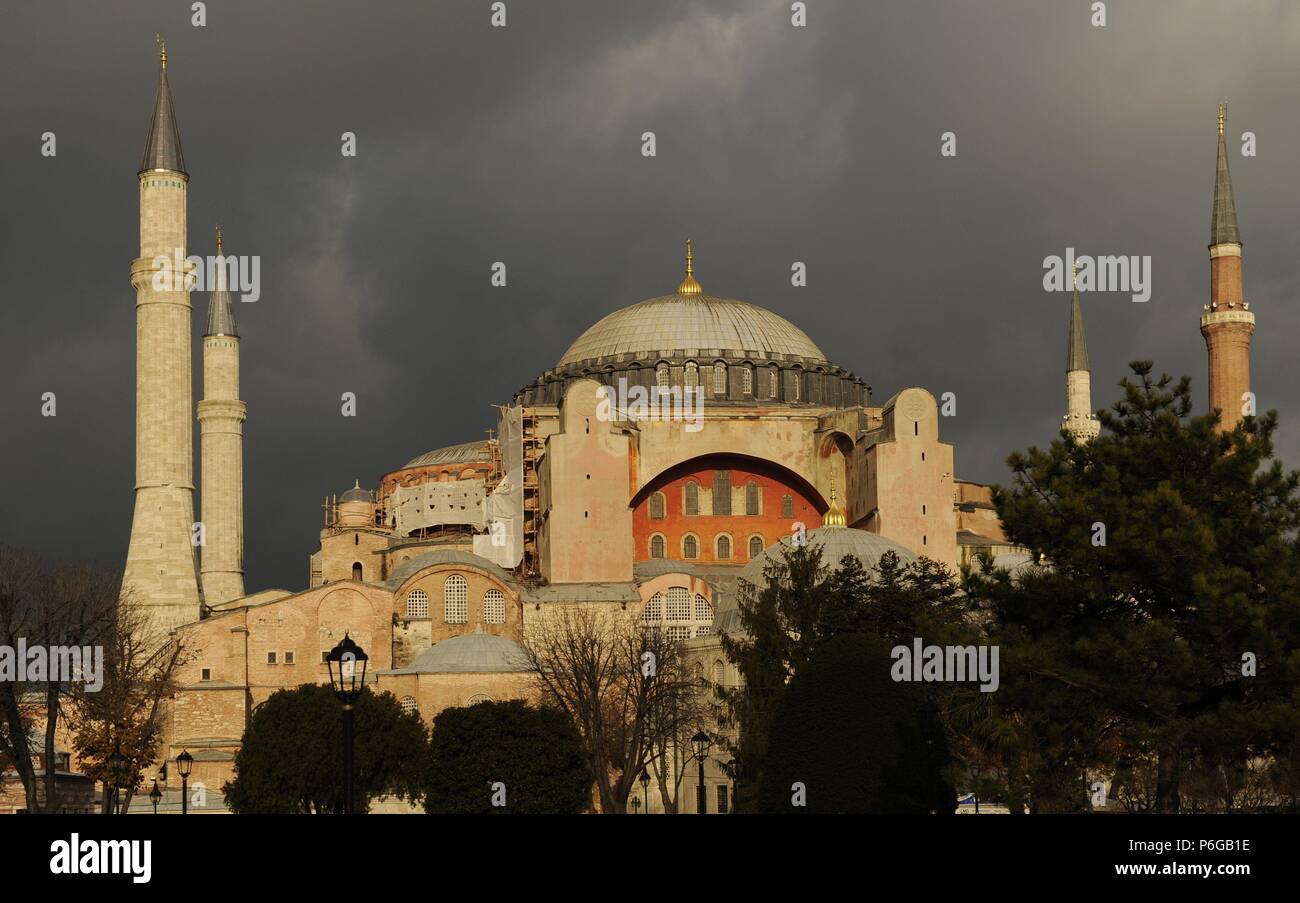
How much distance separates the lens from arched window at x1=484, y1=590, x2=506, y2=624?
53.8 metres

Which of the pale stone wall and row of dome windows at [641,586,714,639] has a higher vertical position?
the pale stone wall

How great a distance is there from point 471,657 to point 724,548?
448 inches

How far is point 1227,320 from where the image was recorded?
54188 millimetres

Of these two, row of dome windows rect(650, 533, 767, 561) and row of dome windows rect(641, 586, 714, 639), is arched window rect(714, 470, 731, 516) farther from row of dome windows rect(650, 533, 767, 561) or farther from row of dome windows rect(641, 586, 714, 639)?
row of dome windows rect(641, 586, 714, 639)

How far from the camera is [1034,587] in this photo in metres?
23.0

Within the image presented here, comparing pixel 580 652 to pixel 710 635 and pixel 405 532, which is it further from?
pixel 405 532

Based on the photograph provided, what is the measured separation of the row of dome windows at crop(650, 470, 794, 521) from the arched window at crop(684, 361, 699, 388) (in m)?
3.64

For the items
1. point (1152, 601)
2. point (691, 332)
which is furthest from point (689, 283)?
point (1152, 601)

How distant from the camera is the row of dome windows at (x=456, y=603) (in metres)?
53.7

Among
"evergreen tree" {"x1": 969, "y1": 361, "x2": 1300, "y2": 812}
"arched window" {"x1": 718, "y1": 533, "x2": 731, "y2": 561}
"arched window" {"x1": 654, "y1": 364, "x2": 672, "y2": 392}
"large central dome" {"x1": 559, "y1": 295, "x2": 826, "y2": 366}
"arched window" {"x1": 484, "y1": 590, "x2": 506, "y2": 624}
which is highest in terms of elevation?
"large central dome" {"x1": 559, "y1": 295, "x2": 826, "y2": 366}

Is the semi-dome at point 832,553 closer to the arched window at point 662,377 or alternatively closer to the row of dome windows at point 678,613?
the row of dome windows at point 678,613

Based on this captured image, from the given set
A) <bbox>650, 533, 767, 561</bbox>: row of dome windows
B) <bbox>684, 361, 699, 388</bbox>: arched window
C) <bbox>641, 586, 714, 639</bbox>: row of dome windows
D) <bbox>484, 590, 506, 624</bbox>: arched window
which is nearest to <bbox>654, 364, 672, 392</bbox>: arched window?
<bbox>684, 361, 699, 388</bbox>: arched window
